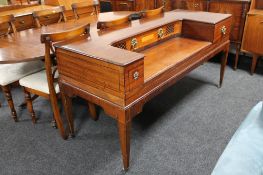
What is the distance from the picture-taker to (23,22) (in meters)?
3.02

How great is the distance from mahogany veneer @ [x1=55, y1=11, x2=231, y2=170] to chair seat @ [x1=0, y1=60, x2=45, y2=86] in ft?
1.92

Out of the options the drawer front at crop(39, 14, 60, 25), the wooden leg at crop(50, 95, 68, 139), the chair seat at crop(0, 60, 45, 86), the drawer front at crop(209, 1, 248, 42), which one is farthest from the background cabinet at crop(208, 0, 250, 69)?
the wooden leg at crop(50, 95, 68, 139)

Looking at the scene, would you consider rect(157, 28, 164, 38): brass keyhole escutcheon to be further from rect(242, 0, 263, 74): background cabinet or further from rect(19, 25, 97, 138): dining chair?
rect(242, 0, 263, 74): background cabinet

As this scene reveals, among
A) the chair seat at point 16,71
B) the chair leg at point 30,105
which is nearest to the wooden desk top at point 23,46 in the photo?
the chair seat at point 16,71

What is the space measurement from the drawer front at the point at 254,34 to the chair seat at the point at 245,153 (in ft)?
6.08

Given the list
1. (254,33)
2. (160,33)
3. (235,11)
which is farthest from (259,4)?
(160,33)

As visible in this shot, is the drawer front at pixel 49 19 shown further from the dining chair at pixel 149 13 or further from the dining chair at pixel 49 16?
the dining chair at pixel 149 13

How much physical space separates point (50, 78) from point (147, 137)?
2.89 ft

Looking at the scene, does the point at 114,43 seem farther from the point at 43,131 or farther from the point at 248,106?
the point at 248,106

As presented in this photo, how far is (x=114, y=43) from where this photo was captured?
1742mm

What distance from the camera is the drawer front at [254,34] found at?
9.36ft

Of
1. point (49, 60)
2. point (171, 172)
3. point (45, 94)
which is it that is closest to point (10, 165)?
point (45, 94)

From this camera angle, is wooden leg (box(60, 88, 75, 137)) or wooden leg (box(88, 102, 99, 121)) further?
wooden leg (box(88, 102, 99, 121))

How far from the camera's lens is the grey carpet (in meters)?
1.83
